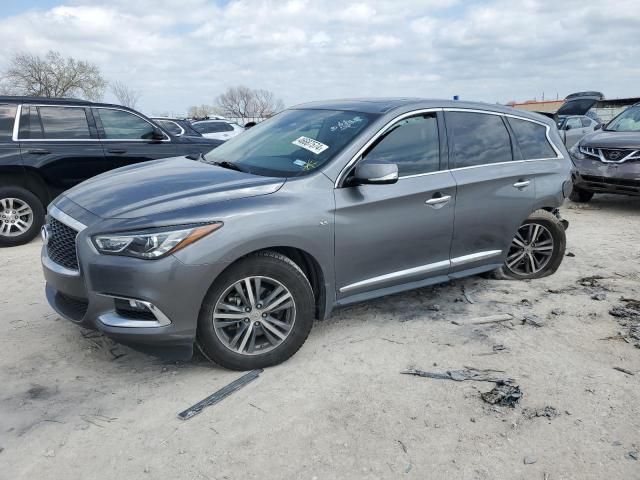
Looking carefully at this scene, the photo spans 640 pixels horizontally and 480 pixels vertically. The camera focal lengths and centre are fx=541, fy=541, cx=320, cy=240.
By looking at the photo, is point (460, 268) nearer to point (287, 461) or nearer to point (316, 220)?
point (316, 220)

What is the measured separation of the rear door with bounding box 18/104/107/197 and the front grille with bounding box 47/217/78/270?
144 inches

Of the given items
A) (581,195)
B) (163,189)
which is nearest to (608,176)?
(581,195)

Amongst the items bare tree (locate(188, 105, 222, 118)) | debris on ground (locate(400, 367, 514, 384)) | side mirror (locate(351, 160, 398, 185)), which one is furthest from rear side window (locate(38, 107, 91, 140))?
bare tree (locate(188, 105, 222, 118))

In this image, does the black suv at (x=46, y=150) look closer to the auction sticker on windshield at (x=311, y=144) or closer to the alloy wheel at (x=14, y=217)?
the alloy wheel at (x=14, y=217)

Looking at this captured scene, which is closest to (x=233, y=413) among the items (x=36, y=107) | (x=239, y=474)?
(x=239, y=474)

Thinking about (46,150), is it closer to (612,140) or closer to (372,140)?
(372,140)

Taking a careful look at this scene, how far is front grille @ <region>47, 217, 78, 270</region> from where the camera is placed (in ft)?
10.6

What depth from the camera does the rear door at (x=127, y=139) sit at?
7199 millimetres

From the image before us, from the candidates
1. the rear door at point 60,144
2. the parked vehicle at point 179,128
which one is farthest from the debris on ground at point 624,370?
the parked vehicle at point 179,128

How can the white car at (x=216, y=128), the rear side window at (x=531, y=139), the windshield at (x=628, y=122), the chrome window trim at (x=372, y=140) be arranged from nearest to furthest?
the chrome window trim at (x=372, y=140) < the rear side window at (x=531, y=139) < the windshield at (x=628, y=122) < the white car at (x=216, y=128)

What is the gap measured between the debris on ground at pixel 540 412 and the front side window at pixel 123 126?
6.24 metres

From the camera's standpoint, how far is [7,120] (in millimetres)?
6633

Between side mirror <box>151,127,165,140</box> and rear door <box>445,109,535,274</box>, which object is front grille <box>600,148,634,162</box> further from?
side mirror <box>151,127,165,140</box>

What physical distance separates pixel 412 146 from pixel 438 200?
0.45m
